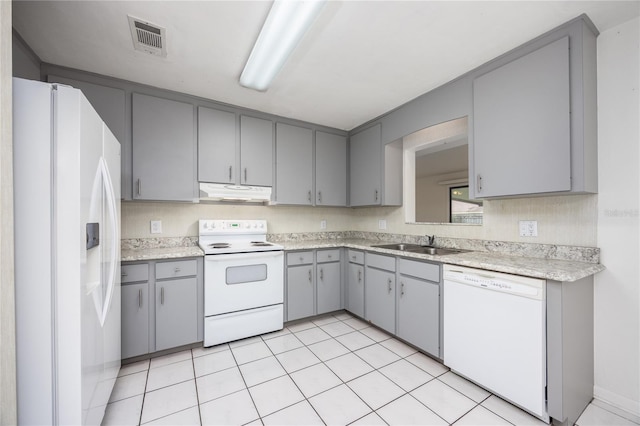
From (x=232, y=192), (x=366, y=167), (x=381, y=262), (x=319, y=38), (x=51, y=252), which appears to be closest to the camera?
(x=51, y=252)

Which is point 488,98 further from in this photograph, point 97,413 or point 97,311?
point 97,413

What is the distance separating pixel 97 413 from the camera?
1330 mm

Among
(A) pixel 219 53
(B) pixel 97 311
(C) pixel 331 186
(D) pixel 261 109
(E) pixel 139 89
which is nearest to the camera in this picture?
(B) pixel 97 311

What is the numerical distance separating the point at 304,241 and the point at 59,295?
2.67 m

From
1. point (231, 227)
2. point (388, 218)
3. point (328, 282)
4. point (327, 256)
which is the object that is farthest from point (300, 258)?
point (388, 218)

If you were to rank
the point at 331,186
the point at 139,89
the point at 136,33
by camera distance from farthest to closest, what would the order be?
the point at 331,186
the point at 139,89
the point at 136,33

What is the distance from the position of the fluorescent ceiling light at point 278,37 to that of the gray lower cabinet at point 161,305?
67.5 inches

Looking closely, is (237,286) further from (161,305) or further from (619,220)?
(619,220)

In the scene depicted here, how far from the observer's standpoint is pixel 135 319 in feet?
7.08

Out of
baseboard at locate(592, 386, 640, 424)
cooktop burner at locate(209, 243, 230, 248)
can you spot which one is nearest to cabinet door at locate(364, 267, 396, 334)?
baseboard at locate(592, 386, 640, 424)

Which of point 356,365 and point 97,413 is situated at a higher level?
point 97,413

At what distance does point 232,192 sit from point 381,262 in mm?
1727

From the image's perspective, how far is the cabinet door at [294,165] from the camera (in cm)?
317

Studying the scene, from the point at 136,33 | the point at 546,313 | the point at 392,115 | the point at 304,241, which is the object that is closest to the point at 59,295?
the point at 136,33
